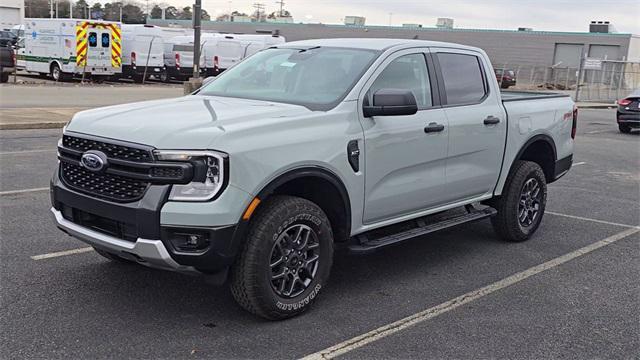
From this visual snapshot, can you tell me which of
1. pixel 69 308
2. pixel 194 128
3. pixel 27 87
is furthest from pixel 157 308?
pixel 27 87

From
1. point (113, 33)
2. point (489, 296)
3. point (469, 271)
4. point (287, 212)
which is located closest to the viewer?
point (287, 212)

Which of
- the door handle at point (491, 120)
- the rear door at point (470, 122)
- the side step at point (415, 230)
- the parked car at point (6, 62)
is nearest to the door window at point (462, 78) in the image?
the rear door at point (470, 122)

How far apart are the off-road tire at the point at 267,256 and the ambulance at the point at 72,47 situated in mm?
24843

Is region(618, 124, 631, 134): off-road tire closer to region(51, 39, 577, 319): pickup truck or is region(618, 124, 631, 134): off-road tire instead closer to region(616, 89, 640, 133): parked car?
region(616, 89, 640, 133): parked car

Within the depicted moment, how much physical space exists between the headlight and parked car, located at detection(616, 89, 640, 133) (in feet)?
59.9

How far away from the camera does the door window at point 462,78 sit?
6.01 meters

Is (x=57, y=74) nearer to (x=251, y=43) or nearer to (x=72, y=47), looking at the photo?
(x=72, y=47)

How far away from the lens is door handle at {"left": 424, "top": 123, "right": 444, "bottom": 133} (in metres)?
5.49

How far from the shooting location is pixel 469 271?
19.6 feet

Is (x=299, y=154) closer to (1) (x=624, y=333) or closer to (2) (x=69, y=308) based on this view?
(2) (x=69, y=308)

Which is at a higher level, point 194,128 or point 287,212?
point 194,128

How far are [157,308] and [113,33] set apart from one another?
25472 millimetres

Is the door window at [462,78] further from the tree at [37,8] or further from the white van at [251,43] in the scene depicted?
the tree at [37,8]

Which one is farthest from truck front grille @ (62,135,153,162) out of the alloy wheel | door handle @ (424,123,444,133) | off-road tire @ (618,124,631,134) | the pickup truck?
off-road tire @ (618,124,631,134)
